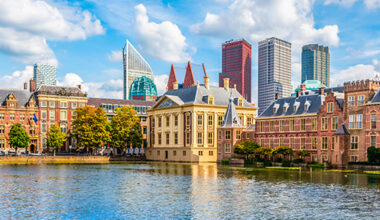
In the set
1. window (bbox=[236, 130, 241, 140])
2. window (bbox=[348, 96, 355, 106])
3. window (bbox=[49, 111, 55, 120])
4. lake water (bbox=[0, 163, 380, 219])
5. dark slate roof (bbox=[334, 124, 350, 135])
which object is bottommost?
lake water (bbox=[0, 163, 380, 219])

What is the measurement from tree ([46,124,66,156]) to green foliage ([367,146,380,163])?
253 ft

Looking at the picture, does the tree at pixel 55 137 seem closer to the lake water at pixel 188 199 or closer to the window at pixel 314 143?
the window at pixel 314 143

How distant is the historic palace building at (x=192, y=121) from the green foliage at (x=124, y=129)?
5709 millimetres

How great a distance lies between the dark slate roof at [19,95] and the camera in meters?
131

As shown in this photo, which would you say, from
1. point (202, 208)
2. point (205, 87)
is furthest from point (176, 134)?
point (202, 208)

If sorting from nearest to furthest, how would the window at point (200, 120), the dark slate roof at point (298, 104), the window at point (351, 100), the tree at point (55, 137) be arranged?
the window at point (351, 100) < the dark slate roof at point (298, 104) < the window at point (200, 120) < the tree at point (55, 137)

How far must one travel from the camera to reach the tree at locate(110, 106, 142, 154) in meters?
Result: 126

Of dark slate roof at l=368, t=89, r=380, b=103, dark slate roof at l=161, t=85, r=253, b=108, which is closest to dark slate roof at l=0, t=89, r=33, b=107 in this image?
dark slate roof at l=161, t=85, r=253, b=108

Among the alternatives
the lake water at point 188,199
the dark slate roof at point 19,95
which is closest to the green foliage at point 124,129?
the dark slate roof at point 19,95

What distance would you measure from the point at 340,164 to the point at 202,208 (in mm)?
50706

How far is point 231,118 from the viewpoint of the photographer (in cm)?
10962

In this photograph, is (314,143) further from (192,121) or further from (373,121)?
(192,121)

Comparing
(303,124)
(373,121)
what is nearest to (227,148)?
(303,124)

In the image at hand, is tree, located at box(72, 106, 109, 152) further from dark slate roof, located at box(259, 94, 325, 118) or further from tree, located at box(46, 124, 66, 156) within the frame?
dark slate roof, located at box(259, 94, 325, 118)
